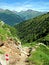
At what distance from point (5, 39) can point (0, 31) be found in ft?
6.09

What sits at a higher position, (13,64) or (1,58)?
(1,58)

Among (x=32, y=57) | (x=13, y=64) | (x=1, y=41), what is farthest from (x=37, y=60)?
(x=1, y=41)

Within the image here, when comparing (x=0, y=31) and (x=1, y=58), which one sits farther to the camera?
(x=0, y=31)

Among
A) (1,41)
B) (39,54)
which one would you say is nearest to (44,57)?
(39,54)

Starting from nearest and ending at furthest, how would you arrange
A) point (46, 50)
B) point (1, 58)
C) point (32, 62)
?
1. point (1, 58)
2. point (32, 62)
3. point (46, 50)

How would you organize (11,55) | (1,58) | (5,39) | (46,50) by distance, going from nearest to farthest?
(1,58) → (11,55) → (5,39) → (46,50)

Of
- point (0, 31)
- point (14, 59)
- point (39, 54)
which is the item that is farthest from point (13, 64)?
→ point (0, 31)

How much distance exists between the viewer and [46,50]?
162ft

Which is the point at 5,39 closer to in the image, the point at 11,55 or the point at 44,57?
the point at 11,55

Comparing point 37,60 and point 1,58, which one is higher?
point 1,58

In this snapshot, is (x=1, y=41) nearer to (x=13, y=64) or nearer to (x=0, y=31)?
(x=0, y=31)

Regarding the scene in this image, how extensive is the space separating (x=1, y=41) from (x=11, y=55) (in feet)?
11.5

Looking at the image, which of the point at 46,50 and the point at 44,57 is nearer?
the point at 44,57

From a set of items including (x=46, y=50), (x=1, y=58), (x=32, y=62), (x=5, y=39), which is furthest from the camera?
(x=46, y=50)
